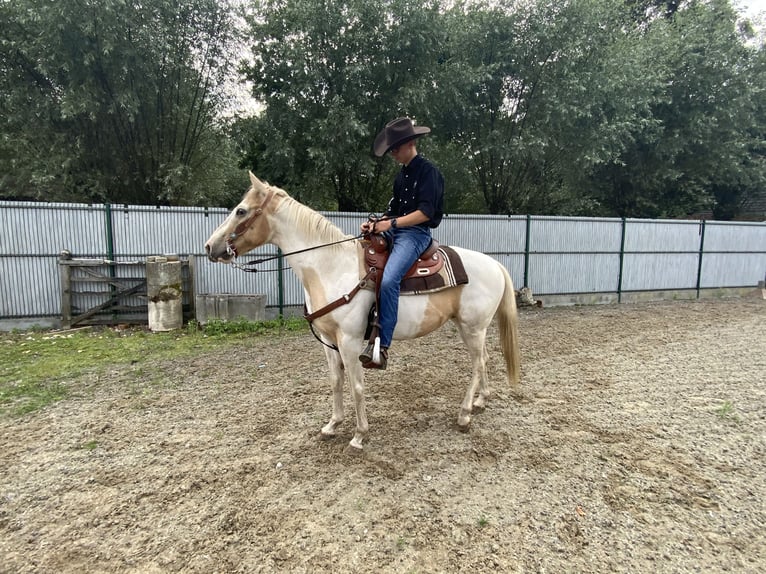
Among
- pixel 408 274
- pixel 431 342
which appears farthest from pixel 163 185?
pixel 408 274

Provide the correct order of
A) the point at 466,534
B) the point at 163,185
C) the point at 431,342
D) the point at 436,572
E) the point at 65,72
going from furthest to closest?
the point at 163,185 → the point at 65,72 → the point at 431,342 → the point at 466,534 → the point at 436,572

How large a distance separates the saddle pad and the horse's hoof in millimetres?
1353

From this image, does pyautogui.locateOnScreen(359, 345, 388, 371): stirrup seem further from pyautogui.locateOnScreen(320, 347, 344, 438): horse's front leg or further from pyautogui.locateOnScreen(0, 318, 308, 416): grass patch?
pyautogui.locateOnScreen(0, 318, 308, 416): grass patch

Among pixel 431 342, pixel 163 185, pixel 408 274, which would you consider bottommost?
pixel 431 342

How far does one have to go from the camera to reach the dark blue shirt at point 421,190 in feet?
→ 10.9

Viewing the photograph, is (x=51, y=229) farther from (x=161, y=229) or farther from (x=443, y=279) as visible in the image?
(x=443, y=279)

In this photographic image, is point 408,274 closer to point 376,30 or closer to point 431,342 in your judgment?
point 431,342

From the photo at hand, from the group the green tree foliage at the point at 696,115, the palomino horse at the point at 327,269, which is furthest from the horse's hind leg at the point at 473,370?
the green tree foliage at the point at 696,115

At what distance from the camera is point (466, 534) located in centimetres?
234

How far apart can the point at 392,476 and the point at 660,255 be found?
40.6ft

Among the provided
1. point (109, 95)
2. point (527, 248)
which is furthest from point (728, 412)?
point (109, 95)

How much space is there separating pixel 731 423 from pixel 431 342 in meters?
4.13

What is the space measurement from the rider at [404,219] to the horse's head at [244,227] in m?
0.83

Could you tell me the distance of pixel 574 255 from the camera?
11.0 meters
